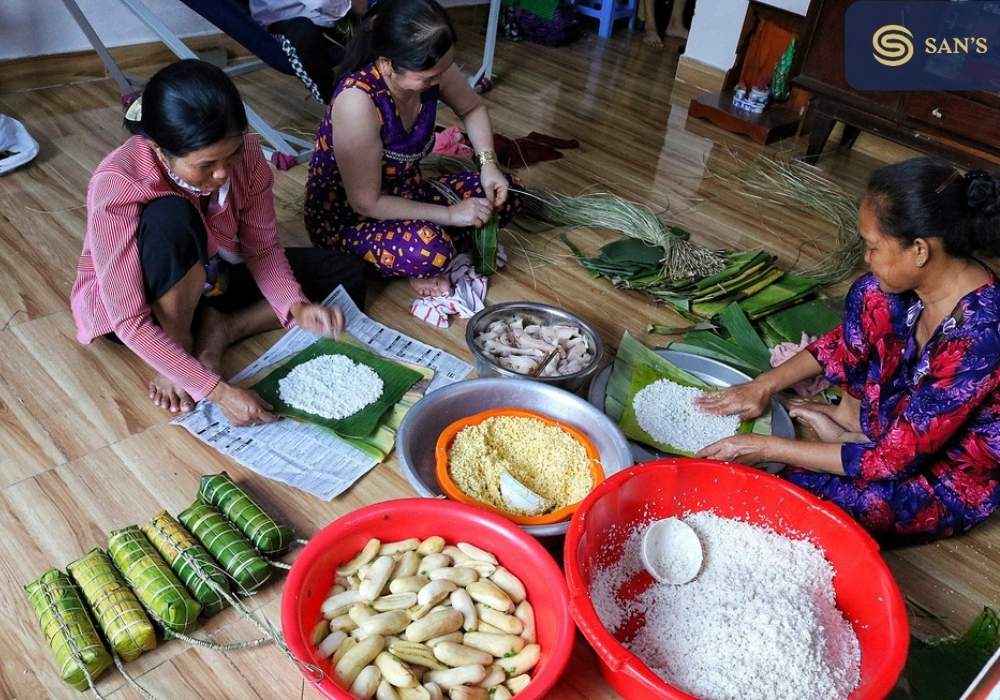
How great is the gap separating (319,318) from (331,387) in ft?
0.61

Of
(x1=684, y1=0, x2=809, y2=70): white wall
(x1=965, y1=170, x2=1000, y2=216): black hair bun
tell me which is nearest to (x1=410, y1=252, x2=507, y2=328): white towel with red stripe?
(x1=965, y1=170, x2=1000, y2=216): black hair bun

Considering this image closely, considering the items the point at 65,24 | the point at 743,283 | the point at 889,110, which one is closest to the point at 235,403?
the point at 743,283

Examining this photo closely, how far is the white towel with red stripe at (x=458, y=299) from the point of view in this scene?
7.66 feet

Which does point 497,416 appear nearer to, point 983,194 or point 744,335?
point 744,335

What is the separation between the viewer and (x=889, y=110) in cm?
341

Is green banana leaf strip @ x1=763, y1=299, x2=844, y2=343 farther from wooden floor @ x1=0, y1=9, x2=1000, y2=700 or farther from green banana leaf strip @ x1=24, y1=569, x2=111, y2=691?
green banana leaf strip @ x1=24, y1=569, x2=111, y2=691

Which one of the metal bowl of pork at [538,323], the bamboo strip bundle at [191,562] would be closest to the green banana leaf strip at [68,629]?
the bamboo strip bundle at [191,562]

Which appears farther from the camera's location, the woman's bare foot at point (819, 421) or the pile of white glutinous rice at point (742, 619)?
the woman's bare foot at point (819, 421)

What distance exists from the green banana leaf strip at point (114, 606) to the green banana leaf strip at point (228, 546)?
0.51 feet

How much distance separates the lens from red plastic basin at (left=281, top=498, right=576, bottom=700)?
1233mm

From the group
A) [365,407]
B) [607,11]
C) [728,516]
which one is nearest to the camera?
[728,516]

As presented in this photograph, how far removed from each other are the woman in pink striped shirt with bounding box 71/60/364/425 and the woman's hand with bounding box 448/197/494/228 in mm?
531

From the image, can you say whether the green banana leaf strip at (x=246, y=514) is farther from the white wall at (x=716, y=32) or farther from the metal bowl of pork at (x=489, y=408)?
the white wall at (x=716, y=32)

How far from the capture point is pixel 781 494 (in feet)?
4.91
